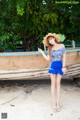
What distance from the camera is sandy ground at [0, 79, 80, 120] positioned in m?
4.00

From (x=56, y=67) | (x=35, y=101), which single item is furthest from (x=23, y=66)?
(x=56, y=67)

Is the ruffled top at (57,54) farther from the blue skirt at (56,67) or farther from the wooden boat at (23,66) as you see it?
the wooden boat at (23,66)

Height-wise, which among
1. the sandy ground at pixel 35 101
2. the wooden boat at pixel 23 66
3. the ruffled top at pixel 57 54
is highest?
the ruffled top at pixel 57 54

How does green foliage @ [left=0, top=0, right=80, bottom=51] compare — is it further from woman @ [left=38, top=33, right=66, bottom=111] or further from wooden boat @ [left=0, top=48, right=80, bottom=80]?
woman @ [left=38, top=33, right=66, bottom=111]

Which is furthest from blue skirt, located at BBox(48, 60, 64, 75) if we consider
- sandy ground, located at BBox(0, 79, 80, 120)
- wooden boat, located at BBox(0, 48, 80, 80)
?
wooden boat, located at BBox(0, 48, 80, 80)

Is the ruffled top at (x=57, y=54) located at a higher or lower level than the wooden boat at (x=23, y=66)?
higher

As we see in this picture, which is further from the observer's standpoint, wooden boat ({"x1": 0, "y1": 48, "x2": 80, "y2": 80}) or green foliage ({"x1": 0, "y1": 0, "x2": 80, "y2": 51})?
green foliage ({"x1": 0, "y1": 0, "x2": 80, "y2": 51})

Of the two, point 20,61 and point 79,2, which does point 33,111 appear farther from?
point 79,2

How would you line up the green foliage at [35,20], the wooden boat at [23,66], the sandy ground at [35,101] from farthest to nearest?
the green foliage at [35,20] < the wooden boat at [23,66] < the sandy ground at [35,101]

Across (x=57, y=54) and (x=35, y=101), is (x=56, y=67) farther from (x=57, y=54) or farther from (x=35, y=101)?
(x=35, y=101)

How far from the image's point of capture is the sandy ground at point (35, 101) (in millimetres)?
4000

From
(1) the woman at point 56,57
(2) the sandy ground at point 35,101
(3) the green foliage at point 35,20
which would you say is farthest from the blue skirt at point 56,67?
(3) the green foliage at point 35,20

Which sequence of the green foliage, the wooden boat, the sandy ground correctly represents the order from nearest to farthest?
the sandy ground → the wooden boat → the green foliage

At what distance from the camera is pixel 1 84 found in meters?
5.34
